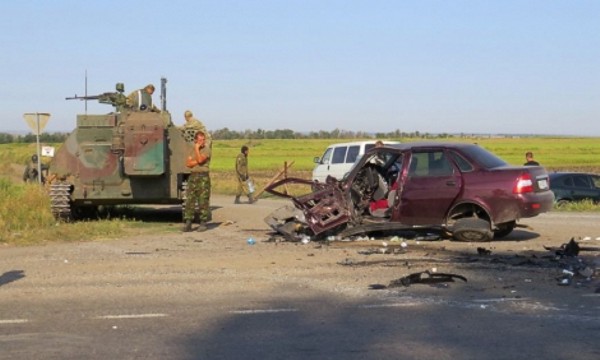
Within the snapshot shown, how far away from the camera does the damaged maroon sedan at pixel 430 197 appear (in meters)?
13.3

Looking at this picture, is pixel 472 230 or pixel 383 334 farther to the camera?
pixel 472 230

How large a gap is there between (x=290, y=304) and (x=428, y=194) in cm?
552

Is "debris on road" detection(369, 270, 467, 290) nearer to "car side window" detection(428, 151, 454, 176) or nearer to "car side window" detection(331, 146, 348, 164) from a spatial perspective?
"car side window" detection(428, 151, 454, 176)

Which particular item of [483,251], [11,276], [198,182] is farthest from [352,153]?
[11,276]

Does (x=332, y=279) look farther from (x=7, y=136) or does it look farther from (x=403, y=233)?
(x=7, y=136)

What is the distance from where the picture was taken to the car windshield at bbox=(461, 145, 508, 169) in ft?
45.2

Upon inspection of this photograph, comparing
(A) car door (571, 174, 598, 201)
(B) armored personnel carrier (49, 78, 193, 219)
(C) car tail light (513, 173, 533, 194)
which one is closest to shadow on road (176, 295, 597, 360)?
(C) car tail light (513, 173, 533, 194)

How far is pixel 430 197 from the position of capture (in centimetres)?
1358

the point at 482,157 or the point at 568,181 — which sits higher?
the point at 482,157

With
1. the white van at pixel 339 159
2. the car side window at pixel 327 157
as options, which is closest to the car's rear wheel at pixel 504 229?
the white van at pixel 339 159

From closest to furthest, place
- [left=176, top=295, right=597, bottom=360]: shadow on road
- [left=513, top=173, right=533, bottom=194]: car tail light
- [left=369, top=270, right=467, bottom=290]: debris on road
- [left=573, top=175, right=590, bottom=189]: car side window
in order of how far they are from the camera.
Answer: [left=176, top=295, right=597, bottom=360]: shadow on road → [left=369, top=270, right=467, bottom=290]: debris on road → [left=513, top=173, right=533, bottom=194]: car tail light → [left=573, top=175, right=590, bottom=189]: car side window

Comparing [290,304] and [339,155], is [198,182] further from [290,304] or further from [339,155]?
[339,155]

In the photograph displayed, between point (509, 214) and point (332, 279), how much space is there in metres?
4.26

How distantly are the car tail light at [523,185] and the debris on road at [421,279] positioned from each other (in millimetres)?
3707
